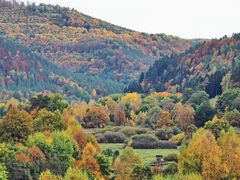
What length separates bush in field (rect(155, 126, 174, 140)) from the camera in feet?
453

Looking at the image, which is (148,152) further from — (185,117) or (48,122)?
(185,117)

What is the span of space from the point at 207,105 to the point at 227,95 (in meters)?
9.61

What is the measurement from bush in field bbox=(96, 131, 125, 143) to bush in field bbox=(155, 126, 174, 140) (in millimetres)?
8130

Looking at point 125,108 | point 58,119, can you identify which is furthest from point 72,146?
point 125,108

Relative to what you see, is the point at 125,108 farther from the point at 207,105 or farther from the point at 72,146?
the point at 72,146

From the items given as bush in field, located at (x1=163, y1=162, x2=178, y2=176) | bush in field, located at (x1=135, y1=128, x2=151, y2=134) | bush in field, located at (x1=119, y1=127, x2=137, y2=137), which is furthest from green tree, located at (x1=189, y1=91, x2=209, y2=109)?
bush in field, located at (x1=163, y1=162, x2=178, y2=176)

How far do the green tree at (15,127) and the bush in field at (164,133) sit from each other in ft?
124

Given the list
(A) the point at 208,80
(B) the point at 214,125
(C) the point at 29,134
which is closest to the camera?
(C) the point at 29,134

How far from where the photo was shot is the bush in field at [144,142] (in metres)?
127

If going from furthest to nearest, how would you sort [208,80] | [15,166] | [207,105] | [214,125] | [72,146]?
[208,80] → [207,105] → [214,125] → [72,146] → [15,166]

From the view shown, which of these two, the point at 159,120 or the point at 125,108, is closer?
the point at 159,120

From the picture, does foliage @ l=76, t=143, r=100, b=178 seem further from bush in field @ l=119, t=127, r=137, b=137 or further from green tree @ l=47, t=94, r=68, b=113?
green tree @ l=47, t=94, r=68, b=113

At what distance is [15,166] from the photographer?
83.0 metres

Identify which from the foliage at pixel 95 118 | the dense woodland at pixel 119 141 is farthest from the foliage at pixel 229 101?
the foliage at pixel 95 118
